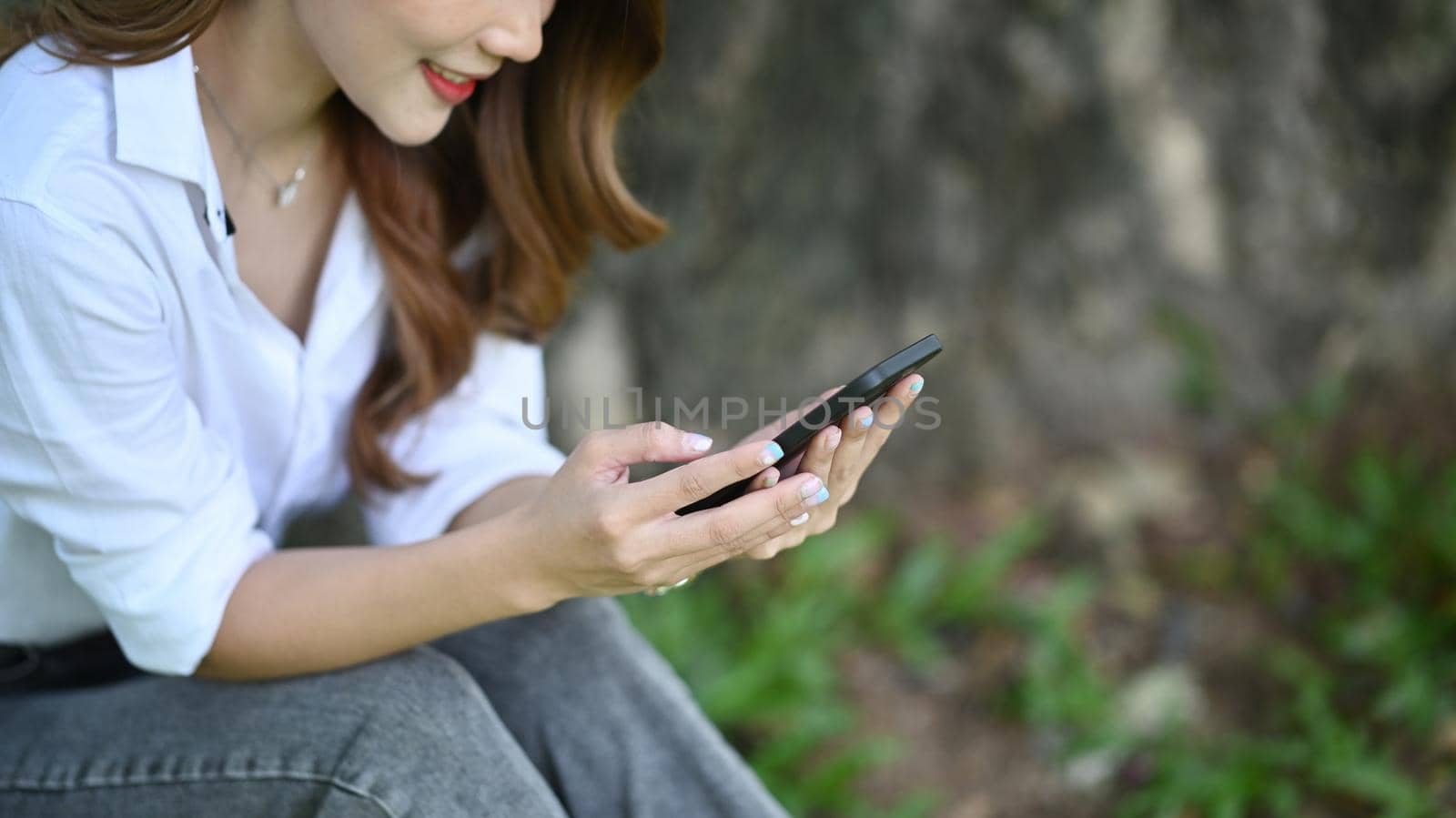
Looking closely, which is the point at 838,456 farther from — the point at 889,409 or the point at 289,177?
the point at 289,177

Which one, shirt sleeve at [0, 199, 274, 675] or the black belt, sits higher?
shirt sleeve at [0, 199, 274, 675]

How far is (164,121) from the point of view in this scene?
52.3 inches

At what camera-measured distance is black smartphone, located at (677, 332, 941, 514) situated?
4.09ft

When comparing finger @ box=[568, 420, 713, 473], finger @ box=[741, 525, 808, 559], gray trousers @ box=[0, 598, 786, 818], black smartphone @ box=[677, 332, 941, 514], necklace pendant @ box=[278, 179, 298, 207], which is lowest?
gray trousers @ box=[0, 598, 786, 818]

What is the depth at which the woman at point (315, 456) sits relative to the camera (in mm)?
1278

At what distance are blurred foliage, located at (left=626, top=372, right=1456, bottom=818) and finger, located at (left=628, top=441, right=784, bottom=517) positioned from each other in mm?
1309

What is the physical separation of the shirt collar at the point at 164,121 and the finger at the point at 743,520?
659 millimetres

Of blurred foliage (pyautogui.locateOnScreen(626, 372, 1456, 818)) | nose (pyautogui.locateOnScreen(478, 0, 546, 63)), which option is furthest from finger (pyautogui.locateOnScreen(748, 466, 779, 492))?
blurred foliage (pyautogui.locateOnScreen(626, 372, 1456, 818))

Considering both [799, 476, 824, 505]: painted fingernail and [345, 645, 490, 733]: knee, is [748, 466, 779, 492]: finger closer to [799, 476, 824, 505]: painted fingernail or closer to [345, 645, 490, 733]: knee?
[799, 476, 824, 505]: painted fingernail

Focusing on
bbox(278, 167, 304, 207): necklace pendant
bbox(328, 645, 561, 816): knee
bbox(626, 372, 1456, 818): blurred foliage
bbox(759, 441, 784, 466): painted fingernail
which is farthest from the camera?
bbox(626, 372, 1456, 818): blurred foliage

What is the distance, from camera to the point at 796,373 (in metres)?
2.98

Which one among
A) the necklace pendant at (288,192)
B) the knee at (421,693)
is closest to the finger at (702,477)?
the knee at (421,693)

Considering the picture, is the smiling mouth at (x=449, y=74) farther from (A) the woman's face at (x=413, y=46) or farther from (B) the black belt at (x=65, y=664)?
(B) the black belt at (x=65, y=664)

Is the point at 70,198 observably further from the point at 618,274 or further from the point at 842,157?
the point at 842,157
